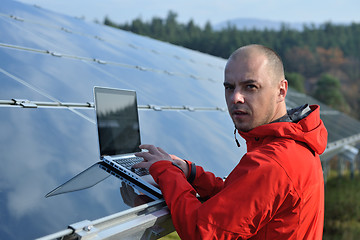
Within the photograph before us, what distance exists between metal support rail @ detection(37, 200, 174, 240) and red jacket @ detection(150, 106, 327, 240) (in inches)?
5.8

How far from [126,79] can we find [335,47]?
250 feet

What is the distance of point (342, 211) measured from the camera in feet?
42.8

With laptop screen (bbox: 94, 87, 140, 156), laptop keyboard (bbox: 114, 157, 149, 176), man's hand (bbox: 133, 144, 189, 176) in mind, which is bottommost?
laptop keyboard (bbox: 114, 157, 149, 176)

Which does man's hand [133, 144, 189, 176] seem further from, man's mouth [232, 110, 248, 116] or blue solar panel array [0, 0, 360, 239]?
man's mouth [232, 110, 248, 116]

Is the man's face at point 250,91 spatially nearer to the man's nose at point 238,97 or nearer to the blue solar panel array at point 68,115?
the man's nose at point 238,97

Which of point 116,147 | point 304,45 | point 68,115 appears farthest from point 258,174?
point 304,45

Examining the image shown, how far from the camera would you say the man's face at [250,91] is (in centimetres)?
253

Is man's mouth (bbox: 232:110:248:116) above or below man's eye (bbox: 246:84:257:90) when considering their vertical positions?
below

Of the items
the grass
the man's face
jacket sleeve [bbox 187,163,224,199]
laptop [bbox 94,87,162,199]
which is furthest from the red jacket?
the grass

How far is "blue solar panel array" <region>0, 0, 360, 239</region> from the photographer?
2.22 metres

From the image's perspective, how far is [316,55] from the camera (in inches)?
2817

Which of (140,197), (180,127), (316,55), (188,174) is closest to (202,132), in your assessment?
(180,127)

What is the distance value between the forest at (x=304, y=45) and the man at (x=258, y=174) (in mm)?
54167

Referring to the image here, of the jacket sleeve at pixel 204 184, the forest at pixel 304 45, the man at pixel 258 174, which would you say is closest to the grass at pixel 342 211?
the jacket sleeve at pixel 204 184
